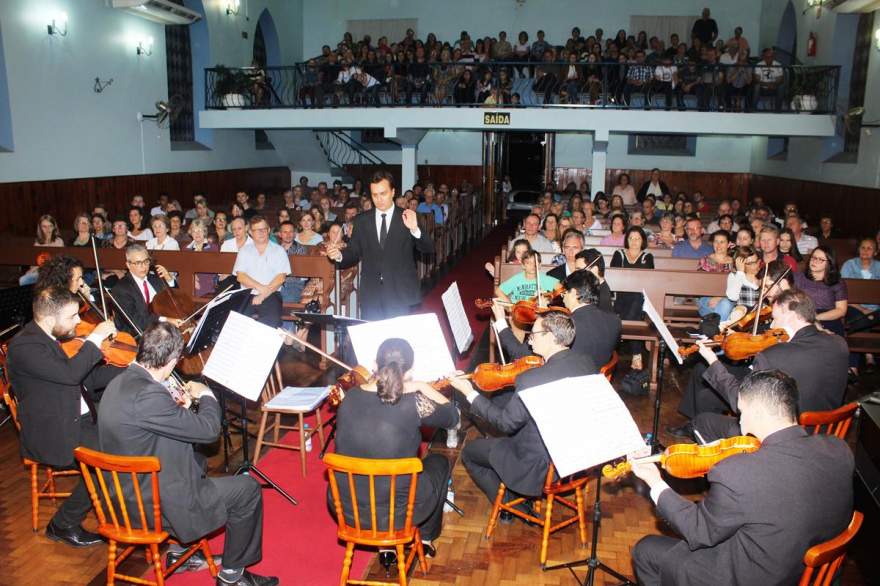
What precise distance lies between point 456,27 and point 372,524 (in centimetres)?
1717

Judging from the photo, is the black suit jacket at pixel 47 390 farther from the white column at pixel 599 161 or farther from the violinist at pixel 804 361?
the white column at pixel 599 161

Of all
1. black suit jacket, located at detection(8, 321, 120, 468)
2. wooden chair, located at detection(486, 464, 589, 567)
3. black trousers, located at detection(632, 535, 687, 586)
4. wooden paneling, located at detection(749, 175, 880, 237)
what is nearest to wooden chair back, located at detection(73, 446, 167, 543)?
black suit jacket, located at detection(8, 321, 120, 468)

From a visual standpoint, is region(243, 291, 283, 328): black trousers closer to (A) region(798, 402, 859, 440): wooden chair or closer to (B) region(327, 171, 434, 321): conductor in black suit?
(B) region(327, 171, 434, 321): conductor in black suit

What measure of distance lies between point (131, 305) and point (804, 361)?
4359 millimetres

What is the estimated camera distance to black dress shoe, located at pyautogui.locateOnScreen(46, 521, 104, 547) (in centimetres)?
372

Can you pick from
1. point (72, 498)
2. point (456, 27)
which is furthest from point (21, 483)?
point (456, 27)

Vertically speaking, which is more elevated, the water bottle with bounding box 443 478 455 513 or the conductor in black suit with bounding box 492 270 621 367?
the conductor in black suit with bounding box 492 270 621 367

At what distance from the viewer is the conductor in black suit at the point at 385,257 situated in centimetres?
487

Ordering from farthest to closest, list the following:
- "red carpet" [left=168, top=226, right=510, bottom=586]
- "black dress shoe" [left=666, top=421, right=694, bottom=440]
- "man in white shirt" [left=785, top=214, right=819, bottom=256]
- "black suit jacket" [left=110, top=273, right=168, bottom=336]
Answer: "man in white shirt" [left=785, top=214, right=819, bottom=256] < "black dress shoe" [left=666, top=421, right=694, bottom=440] < "black suit jacket" [left=110, top=273, right=168, bottom=336] < "red carpet" [left=168, top=226, right=510, bottom=586]

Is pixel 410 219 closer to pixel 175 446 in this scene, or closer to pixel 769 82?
pixel 175 446

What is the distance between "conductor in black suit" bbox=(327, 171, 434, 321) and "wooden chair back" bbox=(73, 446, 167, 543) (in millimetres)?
2197

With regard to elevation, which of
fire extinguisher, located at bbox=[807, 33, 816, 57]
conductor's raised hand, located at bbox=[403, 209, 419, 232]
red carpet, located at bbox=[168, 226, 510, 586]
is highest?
fire extinguisher, located at bbox=[807, 33, 816, 57]

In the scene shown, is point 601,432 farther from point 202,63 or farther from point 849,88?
point 202,63

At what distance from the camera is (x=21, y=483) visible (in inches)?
175
